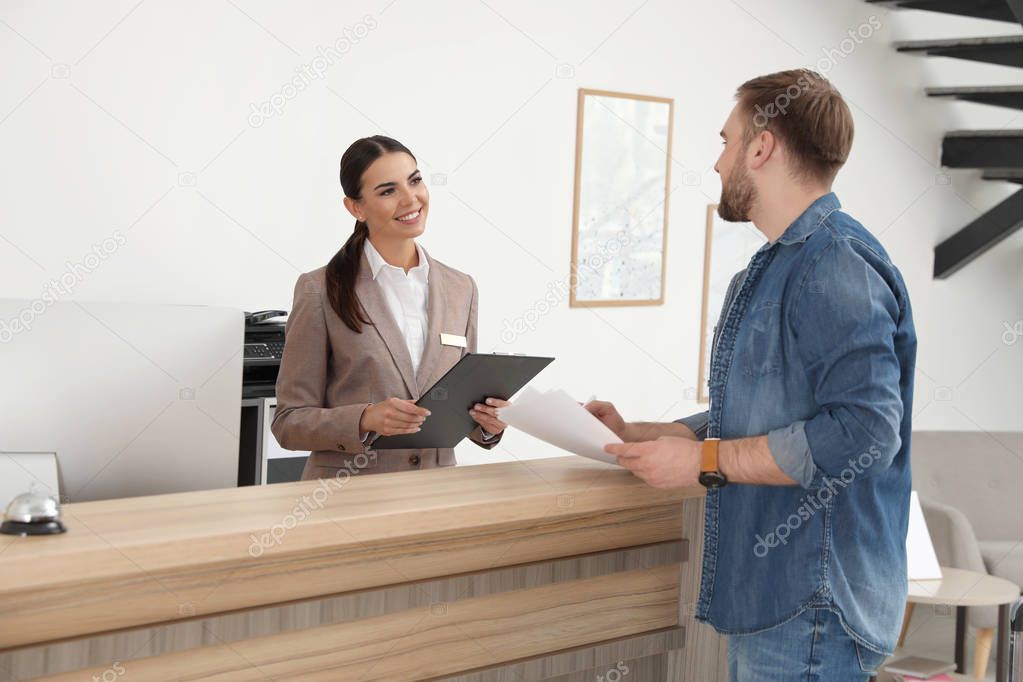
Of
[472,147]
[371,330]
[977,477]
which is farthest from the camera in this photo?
[977,477]

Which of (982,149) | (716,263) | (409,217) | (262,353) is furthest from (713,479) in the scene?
(982,149)

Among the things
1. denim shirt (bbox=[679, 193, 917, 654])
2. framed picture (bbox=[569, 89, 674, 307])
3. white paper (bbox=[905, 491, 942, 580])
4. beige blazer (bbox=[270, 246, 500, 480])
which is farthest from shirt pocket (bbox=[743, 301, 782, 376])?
framed picture (bbox=[569, 89, 674, 307])

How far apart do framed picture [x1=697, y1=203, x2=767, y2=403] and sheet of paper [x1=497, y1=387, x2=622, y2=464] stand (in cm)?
402

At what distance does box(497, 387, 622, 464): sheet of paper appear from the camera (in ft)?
5.90

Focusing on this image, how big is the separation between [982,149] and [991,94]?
48 cm

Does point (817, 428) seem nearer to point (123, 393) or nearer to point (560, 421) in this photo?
point (560, 421)

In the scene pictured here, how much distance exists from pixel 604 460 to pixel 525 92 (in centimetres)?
335

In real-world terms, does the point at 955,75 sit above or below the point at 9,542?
above

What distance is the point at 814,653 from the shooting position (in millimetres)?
1746

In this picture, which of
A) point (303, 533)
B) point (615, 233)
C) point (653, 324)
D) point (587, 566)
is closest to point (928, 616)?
point (653, 324)

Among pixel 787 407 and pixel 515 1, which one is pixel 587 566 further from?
pixel 515 1

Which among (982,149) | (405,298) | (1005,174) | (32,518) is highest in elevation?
(982,149)

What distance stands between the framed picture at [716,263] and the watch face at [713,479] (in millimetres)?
4118

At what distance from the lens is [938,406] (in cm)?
694
